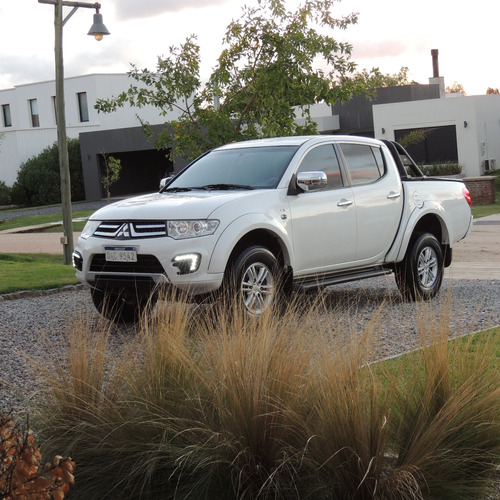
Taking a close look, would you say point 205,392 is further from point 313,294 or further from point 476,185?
point 476,185

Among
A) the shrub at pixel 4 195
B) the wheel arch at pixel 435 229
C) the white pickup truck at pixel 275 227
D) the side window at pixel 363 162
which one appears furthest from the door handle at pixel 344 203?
the shrub at pixel 4 195

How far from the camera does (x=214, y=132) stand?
16062 millimetres

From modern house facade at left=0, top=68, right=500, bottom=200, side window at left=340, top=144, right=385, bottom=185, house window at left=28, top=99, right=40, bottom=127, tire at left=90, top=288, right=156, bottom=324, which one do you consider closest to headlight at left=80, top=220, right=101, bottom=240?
tire at left=90, top=288, right=156, bottom=324

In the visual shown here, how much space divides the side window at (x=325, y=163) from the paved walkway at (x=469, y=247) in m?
2.28

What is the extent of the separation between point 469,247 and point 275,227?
37.6 feet

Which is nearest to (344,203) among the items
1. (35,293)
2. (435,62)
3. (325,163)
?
(325,163)

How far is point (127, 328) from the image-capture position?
951 centimetres

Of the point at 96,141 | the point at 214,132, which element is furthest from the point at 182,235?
the point at 96,141

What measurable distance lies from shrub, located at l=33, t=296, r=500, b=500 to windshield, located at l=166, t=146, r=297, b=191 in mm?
4874

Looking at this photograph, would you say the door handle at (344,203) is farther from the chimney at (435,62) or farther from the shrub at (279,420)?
the chimney at (435,62)

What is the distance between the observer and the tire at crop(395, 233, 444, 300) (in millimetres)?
10812

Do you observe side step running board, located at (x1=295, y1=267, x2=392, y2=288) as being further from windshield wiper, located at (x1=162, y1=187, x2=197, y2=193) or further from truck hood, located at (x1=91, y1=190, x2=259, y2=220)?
windshield wiper, located at (x1=162, y1=187, x2=197, y2=193)

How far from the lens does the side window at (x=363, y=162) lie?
10516mm

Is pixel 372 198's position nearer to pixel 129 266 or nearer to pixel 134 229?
pixel 134 229
